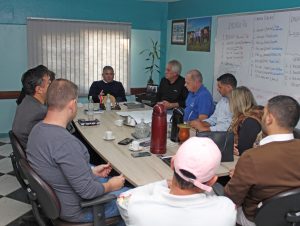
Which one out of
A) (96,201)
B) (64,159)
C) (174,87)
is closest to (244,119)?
(96,201)

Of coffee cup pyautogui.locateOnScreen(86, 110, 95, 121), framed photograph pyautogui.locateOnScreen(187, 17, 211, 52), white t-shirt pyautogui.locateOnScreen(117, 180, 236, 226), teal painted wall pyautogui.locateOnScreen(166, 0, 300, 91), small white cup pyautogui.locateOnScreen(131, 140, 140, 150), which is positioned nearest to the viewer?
white t-shirt pyautogui.locateOnScreen(117, 180, 236, 226)

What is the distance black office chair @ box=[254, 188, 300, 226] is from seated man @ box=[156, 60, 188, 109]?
2.92 meters

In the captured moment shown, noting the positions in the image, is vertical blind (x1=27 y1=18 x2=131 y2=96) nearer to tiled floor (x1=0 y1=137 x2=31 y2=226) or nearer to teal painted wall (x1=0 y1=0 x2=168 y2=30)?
teal painted wall (x1=0 y1=0 x2=168 y2=30)

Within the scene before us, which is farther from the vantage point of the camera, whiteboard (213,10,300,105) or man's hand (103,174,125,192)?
whiteboard (213,10,300,105)

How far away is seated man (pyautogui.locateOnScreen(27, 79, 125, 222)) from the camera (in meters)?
1.74

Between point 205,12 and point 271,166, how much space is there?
369cm

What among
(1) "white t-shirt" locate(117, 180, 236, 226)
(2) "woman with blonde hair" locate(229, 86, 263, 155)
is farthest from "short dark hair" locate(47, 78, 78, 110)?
(2) "woman with blonde hair" locate(229, 86, 263, 155)

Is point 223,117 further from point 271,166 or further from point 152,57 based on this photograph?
point 152,57

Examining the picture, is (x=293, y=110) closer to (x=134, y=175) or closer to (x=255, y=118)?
(x=255, y=118)

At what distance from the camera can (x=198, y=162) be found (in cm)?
118

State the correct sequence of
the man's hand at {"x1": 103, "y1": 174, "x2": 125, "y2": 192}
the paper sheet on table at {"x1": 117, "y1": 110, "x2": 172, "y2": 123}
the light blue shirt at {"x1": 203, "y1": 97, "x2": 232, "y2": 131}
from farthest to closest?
the paper sheet on table at {"x1": 117, "y1": 110, "x2": 172, "y2": 123} < the light blue shirt at {"x1": 203, "y1": 97, "x2": 232, "y2": 131} < the man's hand at {"x1": 103, "y1": 174, "x2": 125, "y2": 192}

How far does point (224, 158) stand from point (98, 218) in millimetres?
957

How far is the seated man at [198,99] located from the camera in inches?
146

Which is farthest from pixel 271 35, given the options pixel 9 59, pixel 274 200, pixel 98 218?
pixel 9 59
